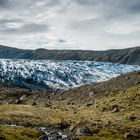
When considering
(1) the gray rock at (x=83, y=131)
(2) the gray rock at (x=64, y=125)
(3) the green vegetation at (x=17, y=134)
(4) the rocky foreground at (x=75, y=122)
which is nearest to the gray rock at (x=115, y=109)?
(4) the rocky foreground at (x=75, y=122)

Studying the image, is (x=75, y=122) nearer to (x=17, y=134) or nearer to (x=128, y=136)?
(x=128, y=136)

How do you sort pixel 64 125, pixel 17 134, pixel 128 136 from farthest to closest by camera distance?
pixel 64 125 → pixel 128 136 → pixel 17 134

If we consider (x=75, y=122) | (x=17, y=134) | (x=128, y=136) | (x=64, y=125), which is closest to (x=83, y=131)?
(x=128, y=136)

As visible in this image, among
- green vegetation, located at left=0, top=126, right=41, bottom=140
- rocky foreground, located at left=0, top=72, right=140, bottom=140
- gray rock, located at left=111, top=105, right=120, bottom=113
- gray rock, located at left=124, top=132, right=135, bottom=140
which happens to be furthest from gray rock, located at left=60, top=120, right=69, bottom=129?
gray rock, located at left=111, top=105, right=120, bottom=113

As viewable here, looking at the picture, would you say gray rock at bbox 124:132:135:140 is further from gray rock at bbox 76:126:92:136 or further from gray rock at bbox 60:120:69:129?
gray rock at bbox 60:120:69:129

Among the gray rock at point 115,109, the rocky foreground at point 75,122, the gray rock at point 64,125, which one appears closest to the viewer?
the rocky foreground at point 75,122

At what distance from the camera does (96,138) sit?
126 meters

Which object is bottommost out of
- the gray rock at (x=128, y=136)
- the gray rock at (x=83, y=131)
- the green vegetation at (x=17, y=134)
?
the gray rock at (x=128, y=136)

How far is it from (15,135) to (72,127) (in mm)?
27474

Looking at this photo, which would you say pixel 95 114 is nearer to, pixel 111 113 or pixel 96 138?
pixel 111 113

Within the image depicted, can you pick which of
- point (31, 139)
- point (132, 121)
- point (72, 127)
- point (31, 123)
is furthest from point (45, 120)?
point (31, 139)

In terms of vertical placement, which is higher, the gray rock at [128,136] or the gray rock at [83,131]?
the gray rock at [83,131]

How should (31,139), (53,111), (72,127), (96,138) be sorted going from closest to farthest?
(31,139) < (96,138) < (72,127) < (53,111)

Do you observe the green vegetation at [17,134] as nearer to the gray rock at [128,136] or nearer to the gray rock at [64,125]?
the gray rock at [64,125]
